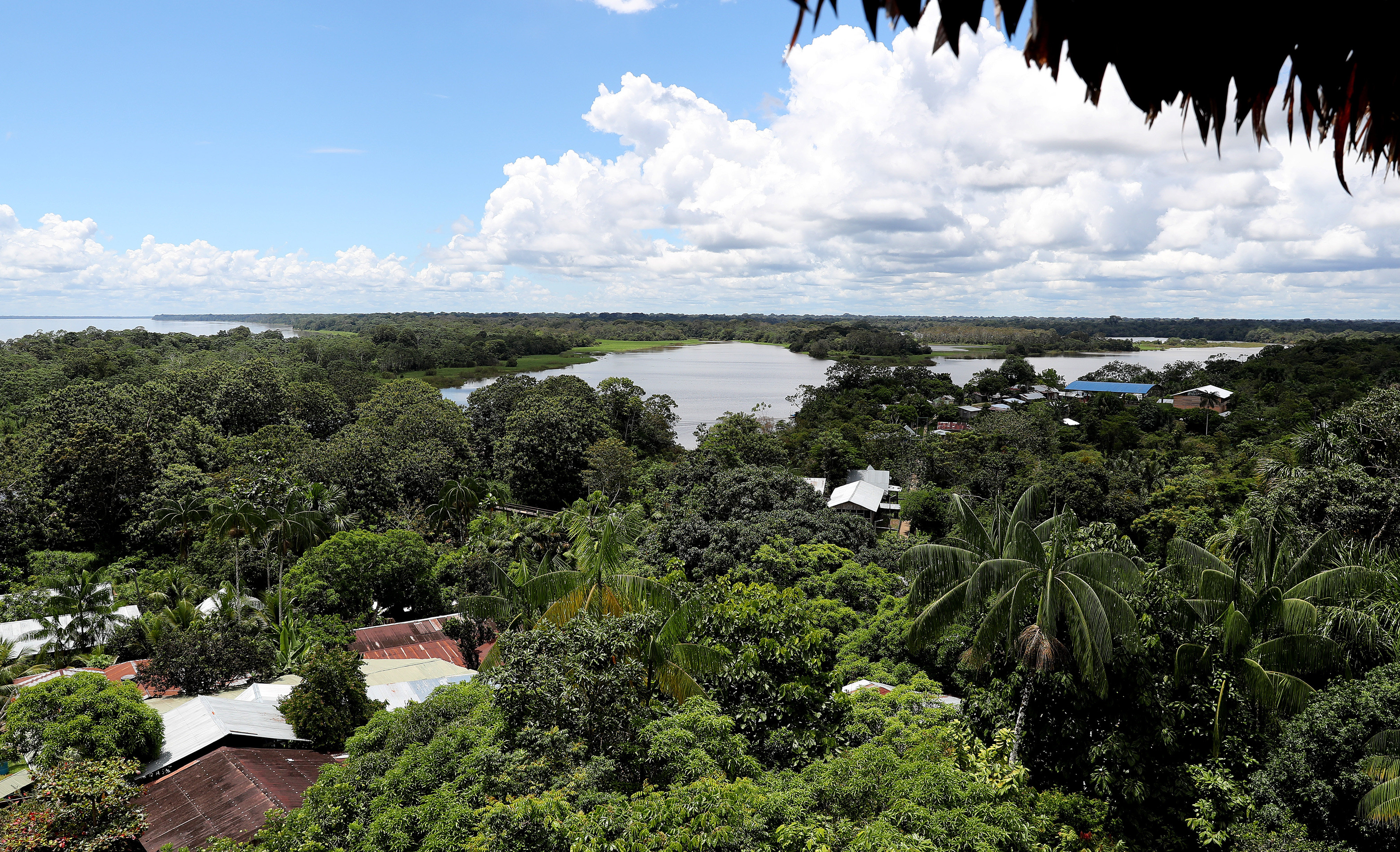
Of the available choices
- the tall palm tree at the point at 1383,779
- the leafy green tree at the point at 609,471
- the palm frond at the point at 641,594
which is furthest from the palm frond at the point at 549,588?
the leafy green tree at the point at 609,471

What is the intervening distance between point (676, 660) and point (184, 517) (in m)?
22.5

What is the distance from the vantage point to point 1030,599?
33.9 feet

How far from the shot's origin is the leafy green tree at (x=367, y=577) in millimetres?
21797

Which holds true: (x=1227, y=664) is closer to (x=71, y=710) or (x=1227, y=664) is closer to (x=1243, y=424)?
(x=71, y=710)

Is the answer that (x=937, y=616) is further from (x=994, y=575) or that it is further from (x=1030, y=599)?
Result: (x=1030, y=599)

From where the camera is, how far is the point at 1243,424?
43188 millimetres

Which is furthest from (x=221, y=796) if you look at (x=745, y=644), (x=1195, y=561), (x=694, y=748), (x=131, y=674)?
(x=1195, y=561)

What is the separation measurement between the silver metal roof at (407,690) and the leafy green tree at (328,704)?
0.63 meters

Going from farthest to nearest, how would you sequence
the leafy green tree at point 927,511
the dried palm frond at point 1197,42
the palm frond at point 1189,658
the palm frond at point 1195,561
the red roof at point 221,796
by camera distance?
the leafy green tree at point 927,511 < the palm frond at point 1195,561 < the palm frond at point 1189,658 < the red roof at point 221,796 < the dried palm frond at point 1197,42

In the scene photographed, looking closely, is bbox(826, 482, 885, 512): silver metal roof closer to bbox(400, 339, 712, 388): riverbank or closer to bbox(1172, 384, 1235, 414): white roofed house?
bbox(1172, 384, 1235, 414): white roofed house

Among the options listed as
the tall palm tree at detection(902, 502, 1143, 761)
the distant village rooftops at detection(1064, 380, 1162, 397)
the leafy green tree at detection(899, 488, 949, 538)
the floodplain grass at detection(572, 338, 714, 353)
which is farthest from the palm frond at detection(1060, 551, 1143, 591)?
the floodplain grass at detection(572, 338, 714, 353)

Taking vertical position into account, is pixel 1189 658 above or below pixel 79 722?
above

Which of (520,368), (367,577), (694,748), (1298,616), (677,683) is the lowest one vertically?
(367,577)

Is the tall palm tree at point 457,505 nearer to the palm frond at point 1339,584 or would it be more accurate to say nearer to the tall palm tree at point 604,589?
the tall palm tree at point 604,589
